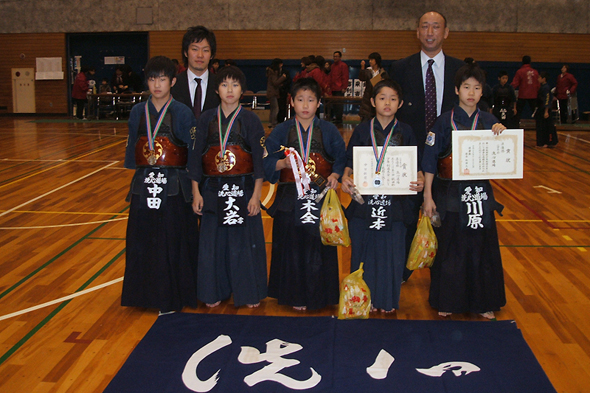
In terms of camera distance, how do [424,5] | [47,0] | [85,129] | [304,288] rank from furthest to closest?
[47,0]
[424,5]
[85,129]
[304,288]

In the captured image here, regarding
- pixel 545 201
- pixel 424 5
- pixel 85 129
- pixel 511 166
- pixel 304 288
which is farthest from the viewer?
pixel 424 5

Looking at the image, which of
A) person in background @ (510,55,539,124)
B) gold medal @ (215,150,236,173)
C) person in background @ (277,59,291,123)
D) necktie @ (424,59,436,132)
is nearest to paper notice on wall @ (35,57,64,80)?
person in background @ (277,59,291,123)

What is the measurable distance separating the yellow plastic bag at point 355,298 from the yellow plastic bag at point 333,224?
0.24 m

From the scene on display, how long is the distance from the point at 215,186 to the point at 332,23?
1481 cm

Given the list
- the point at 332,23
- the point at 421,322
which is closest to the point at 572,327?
the point at 421,322

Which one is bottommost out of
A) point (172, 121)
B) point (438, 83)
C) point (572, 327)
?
point (572, 327)

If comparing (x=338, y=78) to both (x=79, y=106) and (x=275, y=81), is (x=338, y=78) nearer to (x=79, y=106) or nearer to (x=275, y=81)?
(x=275, y=81)

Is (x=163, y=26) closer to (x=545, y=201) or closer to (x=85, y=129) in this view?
(x=85, y=129)

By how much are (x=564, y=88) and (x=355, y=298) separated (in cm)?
1409

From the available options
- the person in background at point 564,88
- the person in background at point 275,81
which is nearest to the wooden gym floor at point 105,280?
the person in background at point 275,81

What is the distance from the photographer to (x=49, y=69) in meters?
18.8

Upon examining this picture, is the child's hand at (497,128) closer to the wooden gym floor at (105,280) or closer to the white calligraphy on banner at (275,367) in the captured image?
the wooden gym floor at (105,280)

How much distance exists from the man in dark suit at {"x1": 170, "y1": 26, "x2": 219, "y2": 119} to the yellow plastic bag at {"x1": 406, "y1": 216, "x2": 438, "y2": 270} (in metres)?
1.61

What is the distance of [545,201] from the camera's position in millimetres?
6730
